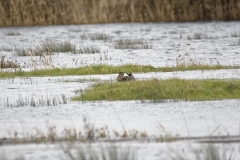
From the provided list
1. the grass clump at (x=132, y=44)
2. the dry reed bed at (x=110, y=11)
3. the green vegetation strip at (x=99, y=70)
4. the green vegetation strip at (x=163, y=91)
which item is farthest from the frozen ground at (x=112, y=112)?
the dry reed bed at (x=110, y=11)

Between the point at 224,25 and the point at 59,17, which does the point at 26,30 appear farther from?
the point at 224,25

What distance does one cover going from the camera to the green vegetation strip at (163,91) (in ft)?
36.9

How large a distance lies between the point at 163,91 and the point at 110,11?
68.1ft

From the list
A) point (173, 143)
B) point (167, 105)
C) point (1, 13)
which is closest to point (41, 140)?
point (173, 143)

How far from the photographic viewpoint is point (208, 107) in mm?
10234

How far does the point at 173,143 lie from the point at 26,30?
25.4 meters

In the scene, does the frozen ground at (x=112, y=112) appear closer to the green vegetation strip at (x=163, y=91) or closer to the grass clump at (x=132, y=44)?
the green vegetation strip at (x=163, y=91)

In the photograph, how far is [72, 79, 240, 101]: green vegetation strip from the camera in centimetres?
1126

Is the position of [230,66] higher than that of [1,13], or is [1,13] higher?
[1,13]

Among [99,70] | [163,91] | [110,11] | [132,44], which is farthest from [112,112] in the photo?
[110,11]

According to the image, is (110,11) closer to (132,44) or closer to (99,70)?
(132,44)

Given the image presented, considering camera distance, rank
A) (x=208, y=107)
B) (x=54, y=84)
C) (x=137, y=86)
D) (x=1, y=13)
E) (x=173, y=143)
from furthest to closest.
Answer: (x=1, y=13), (x=54, y=84), (x=137, y=86), (x=208, y=107), (x=173, y=143)

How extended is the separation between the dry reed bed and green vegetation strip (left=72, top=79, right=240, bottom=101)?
19354mm

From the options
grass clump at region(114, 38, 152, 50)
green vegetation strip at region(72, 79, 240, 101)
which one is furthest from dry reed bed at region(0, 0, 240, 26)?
green vegetation strip at region(72, 79, 240, 101)
